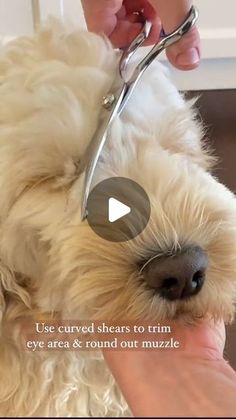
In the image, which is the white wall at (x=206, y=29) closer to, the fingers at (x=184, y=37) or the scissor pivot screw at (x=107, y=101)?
the fingers at (x=184, y=37)

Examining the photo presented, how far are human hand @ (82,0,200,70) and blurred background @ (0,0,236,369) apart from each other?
2.35 feet

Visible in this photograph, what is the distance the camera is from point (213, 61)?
2031 millimetres

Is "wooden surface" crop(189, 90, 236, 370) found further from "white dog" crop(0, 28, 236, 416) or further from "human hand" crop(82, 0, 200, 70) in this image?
"white dog" crop(0, 28, 236, 416)

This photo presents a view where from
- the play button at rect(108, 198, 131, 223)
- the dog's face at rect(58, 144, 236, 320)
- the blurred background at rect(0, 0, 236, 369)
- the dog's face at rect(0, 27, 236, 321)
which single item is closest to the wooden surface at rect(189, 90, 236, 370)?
the blurred background at rect(0, 0, 236, 369)

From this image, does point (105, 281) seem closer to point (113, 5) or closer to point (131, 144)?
point (131, 144)

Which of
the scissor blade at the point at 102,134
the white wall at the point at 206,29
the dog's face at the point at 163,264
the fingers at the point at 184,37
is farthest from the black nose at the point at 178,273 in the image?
the white wall at the point at 206,29

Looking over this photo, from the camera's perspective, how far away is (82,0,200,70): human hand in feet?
2.98

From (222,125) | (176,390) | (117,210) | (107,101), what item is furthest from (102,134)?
(222,125)

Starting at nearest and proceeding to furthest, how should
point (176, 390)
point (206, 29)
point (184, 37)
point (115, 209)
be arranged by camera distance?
point (176, 390) < point (115, 209) < point (184, 37) < point (206, 29)

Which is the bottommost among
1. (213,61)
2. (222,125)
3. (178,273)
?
(222,125)

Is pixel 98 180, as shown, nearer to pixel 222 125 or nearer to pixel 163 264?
pixel 163 264

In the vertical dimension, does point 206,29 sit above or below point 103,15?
below

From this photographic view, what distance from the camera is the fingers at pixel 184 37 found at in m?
0.90

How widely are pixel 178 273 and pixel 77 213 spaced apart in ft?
0.47
